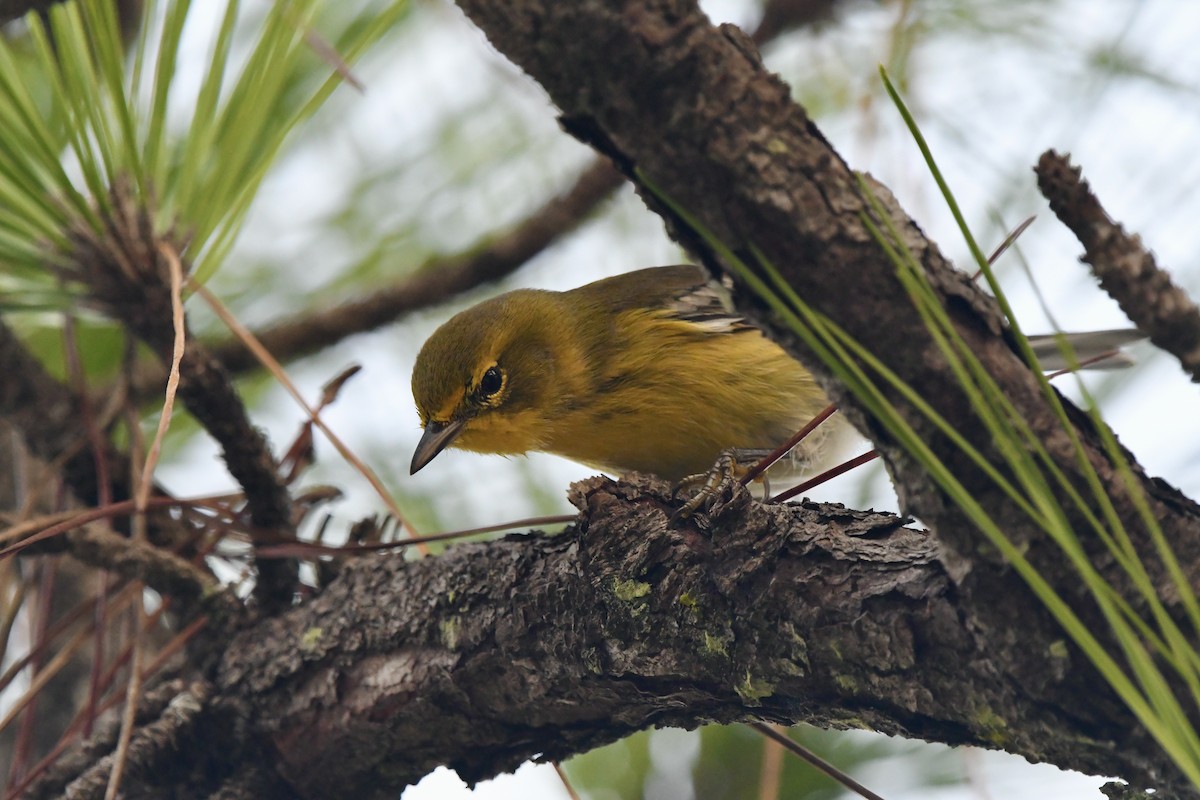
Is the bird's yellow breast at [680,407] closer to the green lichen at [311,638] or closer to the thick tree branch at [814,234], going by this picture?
the green lichen at [311,638]

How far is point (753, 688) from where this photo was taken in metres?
1.61

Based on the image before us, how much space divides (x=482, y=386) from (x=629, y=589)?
1471 millimetres

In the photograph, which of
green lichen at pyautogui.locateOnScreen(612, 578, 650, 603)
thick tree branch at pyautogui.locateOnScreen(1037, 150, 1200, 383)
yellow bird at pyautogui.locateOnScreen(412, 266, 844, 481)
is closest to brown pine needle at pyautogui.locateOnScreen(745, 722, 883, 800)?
green lichen at pyautogui.locateOnScreen(612, 578, 650, 603)

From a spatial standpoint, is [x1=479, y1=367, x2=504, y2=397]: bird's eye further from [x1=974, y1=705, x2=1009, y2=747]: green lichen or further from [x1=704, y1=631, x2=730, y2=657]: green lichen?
[x1=974, y1=705, x2=1009, y2=747]: green lichen

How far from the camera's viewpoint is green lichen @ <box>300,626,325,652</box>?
86.2 inches

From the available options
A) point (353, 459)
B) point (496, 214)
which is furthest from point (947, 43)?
point (353, 459)

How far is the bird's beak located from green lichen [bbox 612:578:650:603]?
1.31m

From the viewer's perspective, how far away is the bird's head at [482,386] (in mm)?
3051

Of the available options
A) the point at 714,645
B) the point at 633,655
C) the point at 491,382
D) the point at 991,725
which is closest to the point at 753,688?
the point at 714,645

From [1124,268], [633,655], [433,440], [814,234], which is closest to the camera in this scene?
[1124,268]

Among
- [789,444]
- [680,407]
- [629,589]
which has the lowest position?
[629,589]

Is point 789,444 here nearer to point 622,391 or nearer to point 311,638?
point 311,638

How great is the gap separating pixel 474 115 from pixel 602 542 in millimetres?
2349

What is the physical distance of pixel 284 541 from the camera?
232 centimetres
